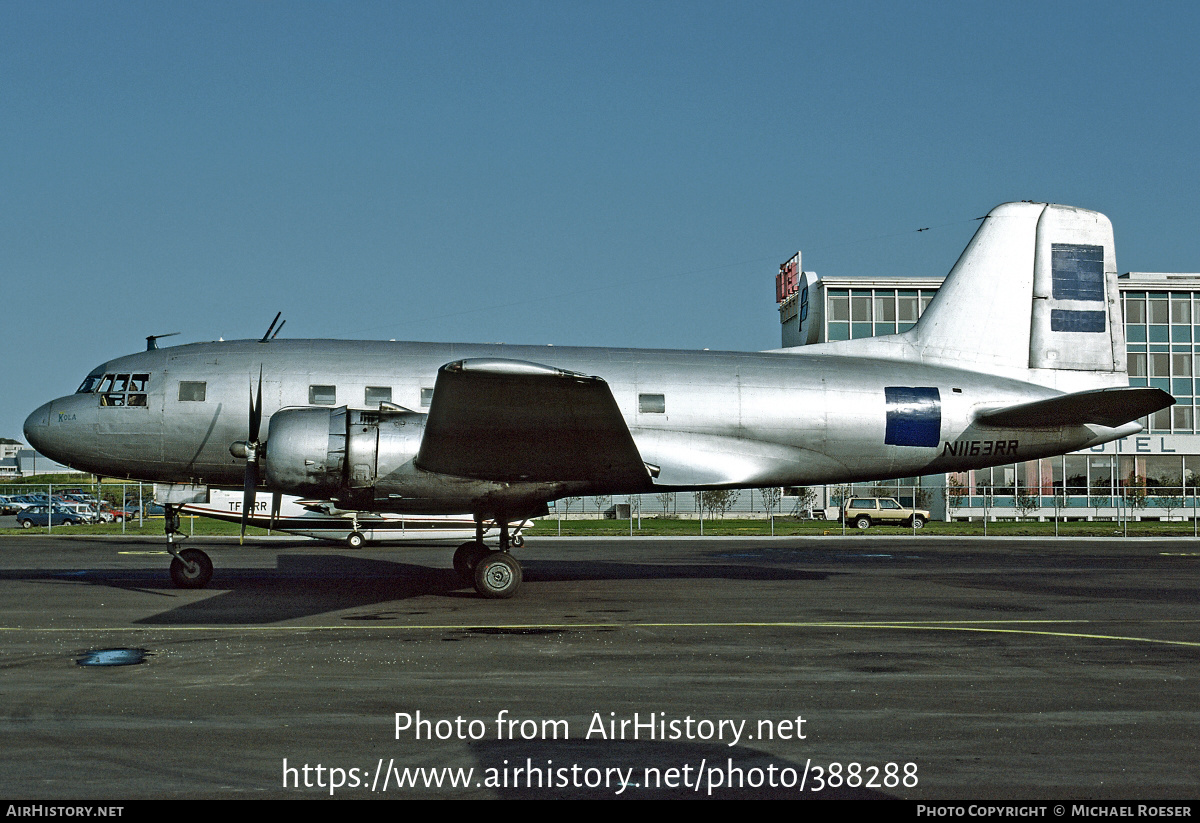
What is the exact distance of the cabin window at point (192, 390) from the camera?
17391mm

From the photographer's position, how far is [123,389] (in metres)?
17.7

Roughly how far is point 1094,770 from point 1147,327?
70675 mm

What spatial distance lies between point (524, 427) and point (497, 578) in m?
3.51

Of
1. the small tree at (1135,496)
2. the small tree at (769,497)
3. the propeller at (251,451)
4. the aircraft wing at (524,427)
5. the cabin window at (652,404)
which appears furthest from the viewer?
the small tree at (769,497)

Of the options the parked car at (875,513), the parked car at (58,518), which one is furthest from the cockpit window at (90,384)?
the parked car at (58,518)

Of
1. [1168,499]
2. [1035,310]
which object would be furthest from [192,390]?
[1168,499]

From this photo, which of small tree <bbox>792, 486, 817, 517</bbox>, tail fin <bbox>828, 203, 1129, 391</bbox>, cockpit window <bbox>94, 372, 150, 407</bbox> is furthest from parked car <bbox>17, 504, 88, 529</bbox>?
tail fin <bbox>828, 203, 1129, 391</bbox>

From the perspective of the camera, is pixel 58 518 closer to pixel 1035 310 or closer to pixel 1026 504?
pixel 1035 310

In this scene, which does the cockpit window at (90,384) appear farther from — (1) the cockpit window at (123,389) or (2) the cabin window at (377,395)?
(2) the cabin window at (377,395)

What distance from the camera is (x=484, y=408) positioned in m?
13.4

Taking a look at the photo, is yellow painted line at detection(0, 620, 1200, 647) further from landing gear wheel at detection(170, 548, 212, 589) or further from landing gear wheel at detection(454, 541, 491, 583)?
landing gear wheel at detection(454, 541, 491, 583)

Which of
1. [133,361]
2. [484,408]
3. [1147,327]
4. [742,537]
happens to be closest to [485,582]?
[484,408]

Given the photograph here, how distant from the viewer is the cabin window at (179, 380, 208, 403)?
17.4 metres

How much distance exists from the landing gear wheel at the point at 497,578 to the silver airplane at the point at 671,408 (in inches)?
1.4
